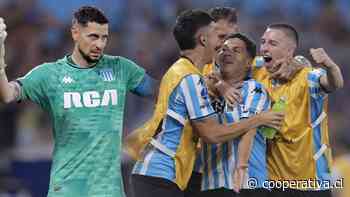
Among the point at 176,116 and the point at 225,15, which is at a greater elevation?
the point at 225,15

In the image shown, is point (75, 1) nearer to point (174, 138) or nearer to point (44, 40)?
point (44, 40)

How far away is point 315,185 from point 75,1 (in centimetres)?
591

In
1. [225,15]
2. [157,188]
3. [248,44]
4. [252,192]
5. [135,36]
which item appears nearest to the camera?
[157,188]

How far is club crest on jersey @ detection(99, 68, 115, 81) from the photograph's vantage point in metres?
6.58

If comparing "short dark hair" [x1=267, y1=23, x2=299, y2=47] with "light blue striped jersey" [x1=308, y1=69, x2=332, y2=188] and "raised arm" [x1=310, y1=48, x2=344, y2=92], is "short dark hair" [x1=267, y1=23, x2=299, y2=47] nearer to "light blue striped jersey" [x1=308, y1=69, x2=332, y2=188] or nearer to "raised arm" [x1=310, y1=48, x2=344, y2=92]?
"light blue striped jersey" [x1=308, y1=69, x2=332, y2=188]

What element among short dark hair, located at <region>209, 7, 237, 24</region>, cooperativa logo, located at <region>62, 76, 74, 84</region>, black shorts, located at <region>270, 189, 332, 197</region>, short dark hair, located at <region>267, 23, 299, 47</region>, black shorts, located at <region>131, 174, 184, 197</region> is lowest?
black shorts, located at <region>131, 174, 184, 197</region>

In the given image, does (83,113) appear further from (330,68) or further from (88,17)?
(330,68)

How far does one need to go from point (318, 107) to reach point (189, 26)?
3.51ft

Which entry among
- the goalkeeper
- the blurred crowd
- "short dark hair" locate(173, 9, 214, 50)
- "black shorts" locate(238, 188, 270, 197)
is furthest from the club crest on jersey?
the blurred crowd

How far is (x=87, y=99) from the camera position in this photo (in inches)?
255

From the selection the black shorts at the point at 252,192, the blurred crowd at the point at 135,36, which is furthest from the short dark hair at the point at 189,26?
the blurred crowd at the point at 135,36

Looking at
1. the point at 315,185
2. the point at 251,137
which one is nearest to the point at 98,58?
the point at 251,137

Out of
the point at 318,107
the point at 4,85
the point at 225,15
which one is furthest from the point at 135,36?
the point at 4,85

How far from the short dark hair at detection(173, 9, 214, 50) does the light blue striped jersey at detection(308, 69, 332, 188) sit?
819mm
